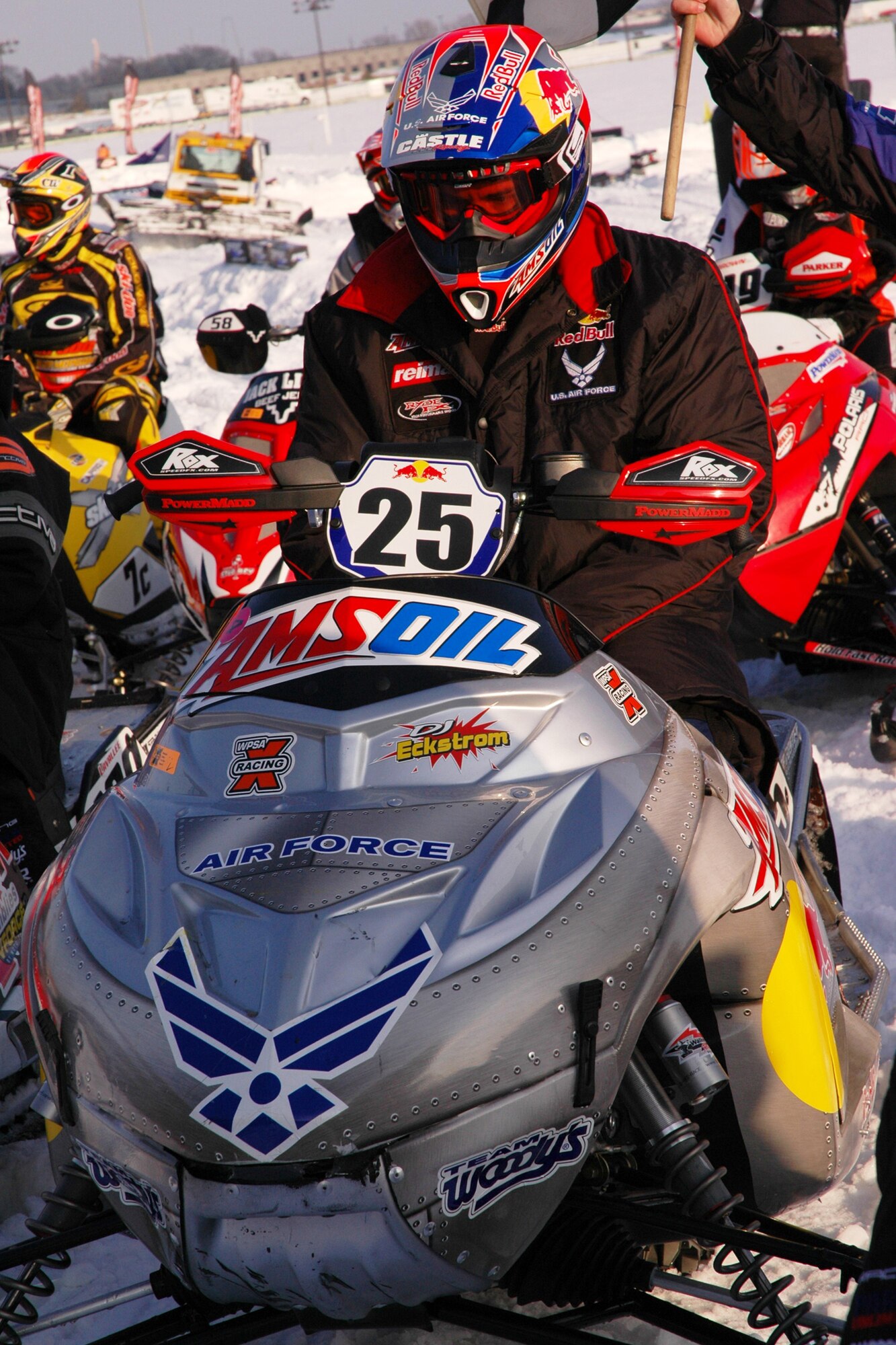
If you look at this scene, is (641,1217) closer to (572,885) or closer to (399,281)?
(572,885)

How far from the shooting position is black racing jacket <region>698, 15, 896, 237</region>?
3107 mm

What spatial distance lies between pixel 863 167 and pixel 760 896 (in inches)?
83.7

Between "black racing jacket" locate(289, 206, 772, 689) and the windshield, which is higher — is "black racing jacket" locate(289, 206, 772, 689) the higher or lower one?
the higher one

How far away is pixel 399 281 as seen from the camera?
9.47 ft

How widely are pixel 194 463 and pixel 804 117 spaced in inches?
77.5

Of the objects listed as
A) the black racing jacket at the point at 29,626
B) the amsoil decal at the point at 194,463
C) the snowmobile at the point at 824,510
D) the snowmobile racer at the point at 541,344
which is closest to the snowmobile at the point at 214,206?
the snowmobile at the point at 824,510

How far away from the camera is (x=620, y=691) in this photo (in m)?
1.90

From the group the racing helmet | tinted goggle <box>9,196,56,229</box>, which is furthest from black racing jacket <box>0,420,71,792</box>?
tinted goggle <box>9,196,56,229</box>

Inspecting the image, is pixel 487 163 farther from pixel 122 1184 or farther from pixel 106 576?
pixel 106 576

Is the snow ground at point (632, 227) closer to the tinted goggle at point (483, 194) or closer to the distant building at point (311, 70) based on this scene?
the tinted goggle at point (483, 194)

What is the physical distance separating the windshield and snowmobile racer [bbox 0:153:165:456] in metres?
14.5

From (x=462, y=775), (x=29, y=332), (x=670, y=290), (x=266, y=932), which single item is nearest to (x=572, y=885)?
(x=462, y=775)

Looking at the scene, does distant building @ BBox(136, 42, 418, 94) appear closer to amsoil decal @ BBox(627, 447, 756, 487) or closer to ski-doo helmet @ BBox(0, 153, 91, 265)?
ski-doo helmet @ BBox(0, 153, 91, 265)

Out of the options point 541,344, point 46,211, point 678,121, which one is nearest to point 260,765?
point 541,344
